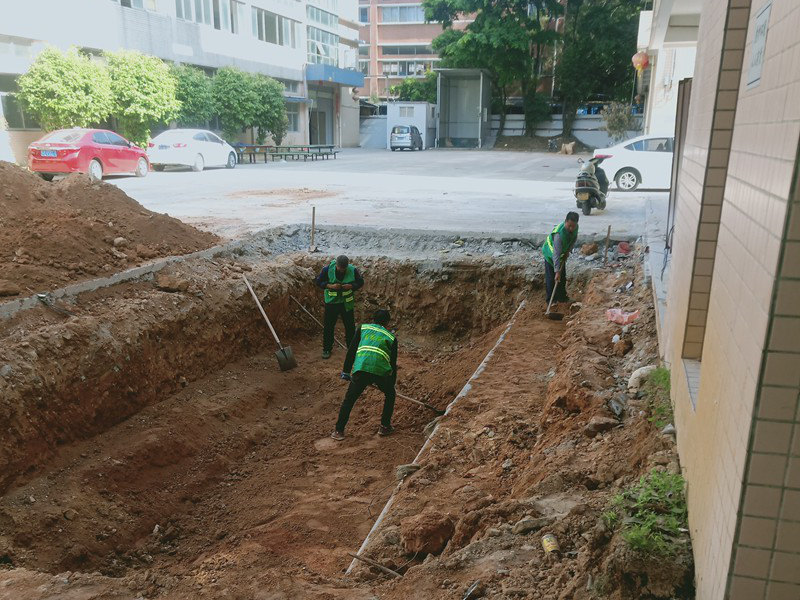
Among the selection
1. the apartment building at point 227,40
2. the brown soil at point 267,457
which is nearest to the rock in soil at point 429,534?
the brown soil at point 267,457

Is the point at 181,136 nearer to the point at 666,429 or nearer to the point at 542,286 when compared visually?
the point at 542,286

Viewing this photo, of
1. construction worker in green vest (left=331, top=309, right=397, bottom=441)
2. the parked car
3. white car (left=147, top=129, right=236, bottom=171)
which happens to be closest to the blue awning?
the parked car

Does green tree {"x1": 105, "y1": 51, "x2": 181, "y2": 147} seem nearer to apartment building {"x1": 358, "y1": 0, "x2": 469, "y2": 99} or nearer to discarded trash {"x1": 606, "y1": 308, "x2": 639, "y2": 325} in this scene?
discarded trash {"x1": 606, "y1": 308, "x2": 639, "y2": 325}

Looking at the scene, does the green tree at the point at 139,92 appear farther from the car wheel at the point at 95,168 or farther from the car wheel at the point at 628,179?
the car wheel at the point at 628,179

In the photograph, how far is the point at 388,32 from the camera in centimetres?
6297

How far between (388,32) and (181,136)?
45.0 m

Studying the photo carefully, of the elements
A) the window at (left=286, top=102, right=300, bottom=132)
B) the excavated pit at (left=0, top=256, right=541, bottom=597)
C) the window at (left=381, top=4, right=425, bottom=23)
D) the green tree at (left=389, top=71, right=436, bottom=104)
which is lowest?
the excavated pit at (left=0, top=256, right=541, bottom=597)

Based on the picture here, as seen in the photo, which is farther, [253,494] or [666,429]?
[253,494]

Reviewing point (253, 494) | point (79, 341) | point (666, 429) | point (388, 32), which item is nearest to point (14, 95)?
point (79, 341)

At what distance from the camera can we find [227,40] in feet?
109

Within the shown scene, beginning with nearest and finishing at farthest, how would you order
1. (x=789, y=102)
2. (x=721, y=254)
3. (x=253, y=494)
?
(x=789, y=102)
(x=721, y=254)
(x=253, y=494)

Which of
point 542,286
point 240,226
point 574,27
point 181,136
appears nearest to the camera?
point 542,286

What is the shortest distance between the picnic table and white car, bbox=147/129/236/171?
477 centimetres

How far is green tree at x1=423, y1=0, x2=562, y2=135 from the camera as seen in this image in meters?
38.4
